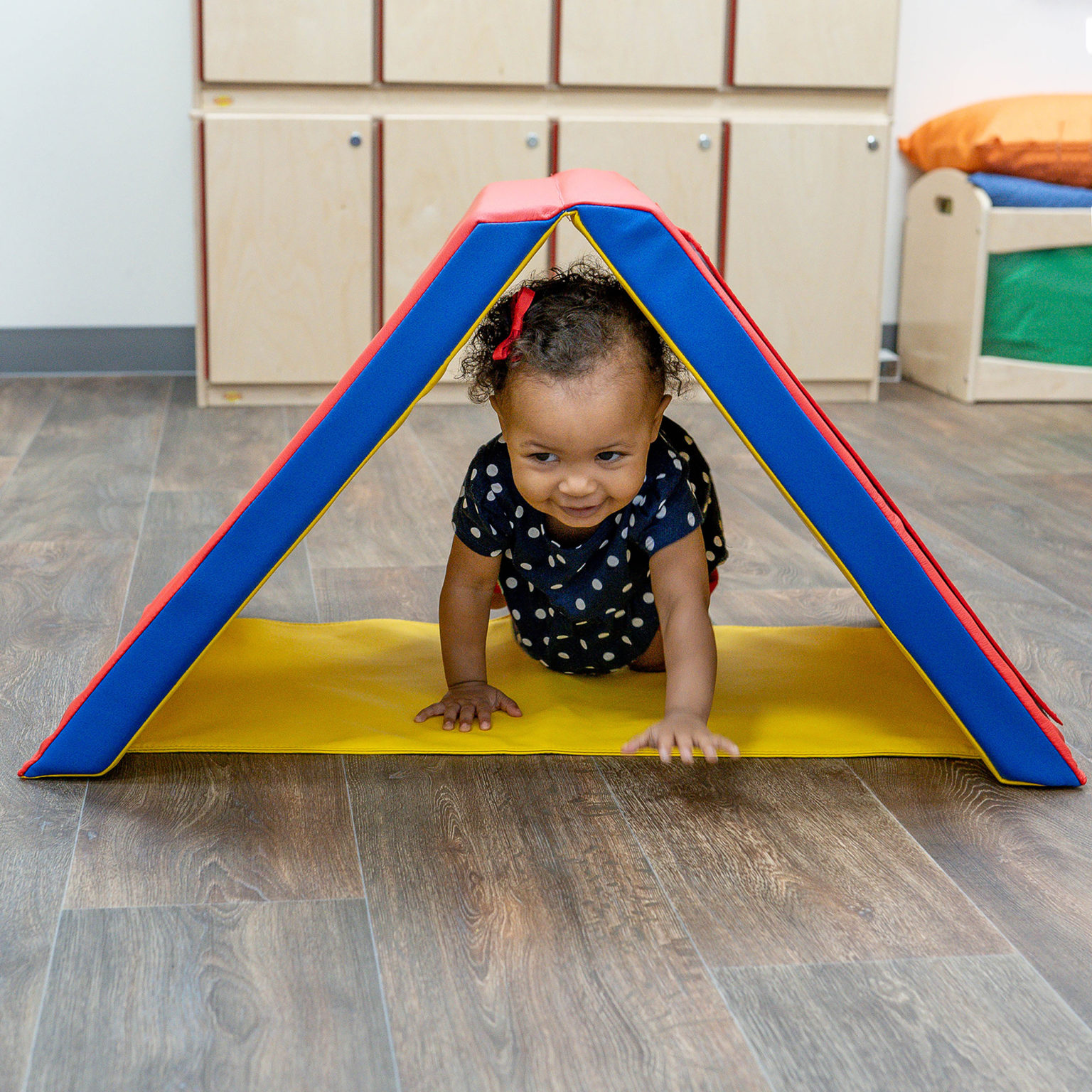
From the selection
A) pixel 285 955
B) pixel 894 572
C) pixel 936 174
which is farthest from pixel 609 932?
pixel 936 174

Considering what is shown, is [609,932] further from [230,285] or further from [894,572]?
[230,285]

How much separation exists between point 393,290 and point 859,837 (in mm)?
2012

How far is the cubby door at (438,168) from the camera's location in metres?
2.69

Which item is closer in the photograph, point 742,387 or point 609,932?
point 609,932

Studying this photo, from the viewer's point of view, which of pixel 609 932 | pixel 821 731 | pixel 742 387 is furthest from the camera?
pixel 821 731

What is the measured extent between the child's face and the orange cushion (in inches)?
81.3

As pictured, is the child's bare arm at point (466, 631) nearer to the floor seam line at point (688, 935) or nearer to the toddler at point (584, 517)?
the toddler at point (584, 517)

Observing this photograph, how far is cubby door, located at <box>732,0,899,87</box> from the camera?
2.71 meters

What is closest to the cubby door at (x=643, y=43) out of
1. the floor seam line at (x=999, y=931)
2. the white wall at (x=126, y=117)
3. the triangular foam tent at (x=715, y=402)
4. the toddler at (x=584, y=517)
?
the white wall at (x=126, y=117)

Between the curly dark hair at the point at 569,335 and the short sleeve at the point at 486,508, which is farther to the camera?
the short sleeve at the point at 486,508

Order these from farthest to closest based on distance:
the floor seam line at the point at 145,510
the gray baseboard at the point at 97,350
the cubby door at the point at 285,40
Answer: the gray baseboard at the point at 97,350
the cubby door at the point at 285,40
the floor seam line at the point at 145,510

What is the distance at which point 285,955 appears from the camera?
0.84 metres

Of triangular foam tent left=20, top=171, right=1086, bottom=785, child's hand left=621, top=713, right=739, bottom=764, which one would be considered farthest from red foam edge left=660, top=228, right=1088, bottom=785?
child's hand left=621, top=713, right=739, bottom=764

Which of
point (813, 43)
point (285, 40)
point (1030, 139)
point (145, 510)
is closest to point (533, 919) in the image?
point (145, 510)
